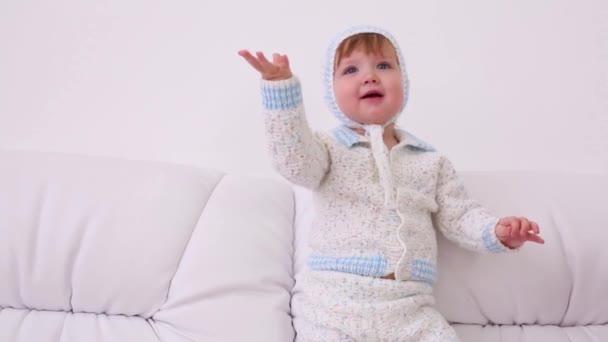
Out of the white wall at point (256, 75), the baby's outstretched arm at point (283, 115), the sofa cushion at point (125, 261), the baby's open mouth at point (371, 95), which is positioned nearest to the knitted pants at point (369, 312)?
the sofa cushion at point (125, 261)

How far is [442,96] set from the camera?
1354 millimetres

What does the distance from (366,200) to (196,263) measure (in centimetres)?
35

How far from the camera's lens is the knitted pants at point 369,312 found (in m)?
0.76

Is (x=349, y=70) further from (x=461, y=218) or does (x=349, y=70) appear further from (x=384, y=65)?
(x=461, y=218)

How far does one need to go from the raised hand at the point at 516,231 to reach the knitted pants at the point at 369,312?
0.59 ft

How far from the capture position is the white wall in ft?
4.34

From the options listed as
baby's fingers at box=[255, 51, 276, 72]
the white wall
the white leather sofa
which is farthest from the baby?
the white wall

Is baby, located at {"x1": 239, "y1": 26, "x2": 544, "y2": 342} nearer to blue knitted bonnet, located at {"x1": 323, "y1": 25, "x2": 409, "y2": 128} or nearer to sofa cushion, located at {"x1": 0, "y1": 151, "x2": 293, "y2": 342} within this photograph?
blue knitted bonnet, located at {"x1": 323, "y1": 25, "x2": 409, "y2": 128}

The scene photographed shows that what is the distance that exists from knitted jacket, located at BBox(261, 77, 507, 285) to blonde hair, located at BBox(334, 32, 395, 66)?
149 mm

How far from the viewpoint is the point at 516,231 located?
2.68 ft

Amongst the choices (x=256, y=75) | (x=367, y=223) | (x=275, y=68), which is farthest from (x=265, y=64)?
(x=256, y=75)

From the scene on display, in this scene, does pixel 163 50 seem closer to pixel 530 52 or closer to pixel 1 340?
pixel 1 340

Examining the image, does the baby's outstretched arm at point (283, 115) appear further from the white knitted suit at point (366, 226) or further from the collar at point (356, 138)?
the collar at point (356, 138)

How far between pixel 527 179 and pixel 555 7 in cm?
64
